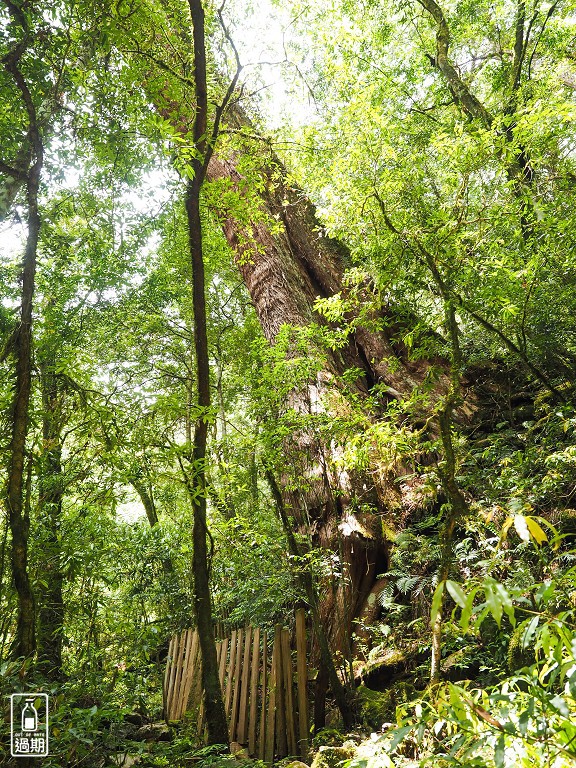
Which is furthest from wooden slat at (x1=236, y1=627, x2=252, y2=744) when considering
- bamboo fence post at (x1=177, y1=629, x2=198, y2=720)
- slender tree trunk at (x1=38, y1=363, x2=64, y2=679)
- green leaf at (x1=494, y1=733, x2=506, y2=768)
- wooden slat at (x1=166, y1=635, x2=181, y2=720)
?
green leaf at (x1=494, y1=733, x2=506, y2=768)

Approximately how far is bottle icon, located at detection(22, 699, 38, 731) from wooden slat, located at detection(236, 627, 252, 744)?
7.40 feet

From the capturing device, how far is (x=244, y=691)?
452 centimetres

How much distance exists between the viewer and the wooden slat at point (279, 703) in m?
4.04

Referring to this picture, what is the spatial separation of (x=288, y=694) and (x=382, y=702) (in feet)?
2.57

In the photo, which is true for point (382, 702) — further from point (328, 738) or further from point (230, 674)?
point (230, 674)

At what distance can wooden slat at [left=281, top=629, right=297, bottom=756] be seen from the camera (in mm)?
3992

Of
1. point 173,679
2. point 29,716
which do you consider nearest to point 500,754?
point 29,716

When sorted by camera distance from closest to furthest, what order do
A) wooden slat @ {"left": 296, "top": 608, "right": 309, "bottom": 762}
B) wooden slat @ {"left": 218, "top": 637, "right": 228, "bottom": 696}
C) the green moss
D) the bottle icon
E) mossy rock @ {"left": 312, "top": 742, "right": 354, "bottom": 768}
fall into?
the bottle icon < mossy rock @ {"left": 312, "top": 742, "right": 354, "bottom": 768} < the green moss < wooden slat @ {"left": 296, "top": 608, "right": 309, "bottom": 762} < wooden slat @ {"left": 218, "top": 637, "right": 228, "bottom": 696}

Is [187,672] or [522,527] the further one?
[187,672]

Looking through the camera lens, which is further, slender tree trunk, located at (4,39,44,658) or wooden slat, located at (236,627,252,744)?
wooden slat, located at (236,627,252,744)

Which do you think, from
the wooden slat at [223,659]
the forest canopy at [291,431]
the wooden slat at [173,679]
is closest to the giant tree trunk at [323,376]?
the forest canopy at [291,431]

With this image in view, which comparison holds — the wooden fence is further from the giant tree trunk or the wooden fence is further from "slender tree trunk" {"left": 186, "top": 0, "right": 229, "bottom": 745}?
"slender tree trunk" {"left": 186, "top": 0, "right": 229, "bottom": 745}

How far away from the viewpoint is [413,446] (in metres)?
4.00

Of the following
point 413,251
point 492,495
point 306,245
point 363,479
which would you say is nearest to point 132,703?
Result: point 363,479
